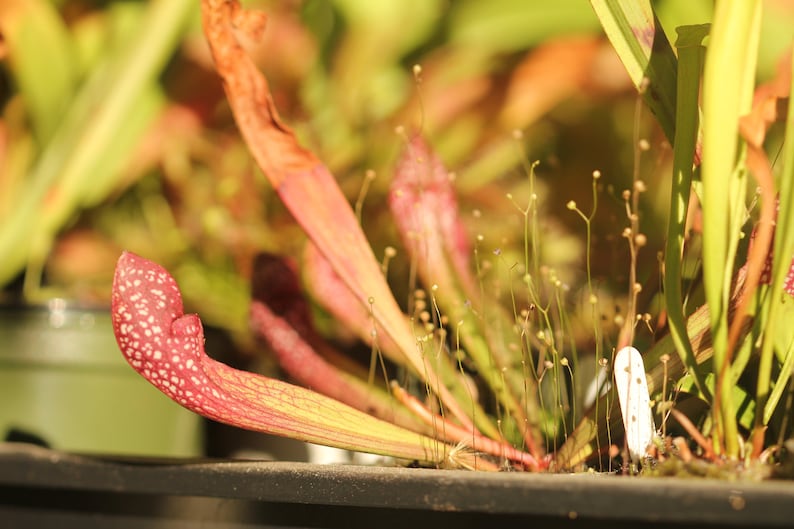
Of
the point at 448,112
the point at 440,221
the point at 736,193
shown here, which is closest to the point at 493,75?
the point at 448,112

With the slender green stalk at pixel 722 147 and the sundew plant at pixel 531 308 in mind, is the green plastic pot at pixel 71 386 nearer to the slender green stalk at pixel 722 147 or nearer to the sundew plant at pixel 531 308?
the sundew plant at pixel 531 308

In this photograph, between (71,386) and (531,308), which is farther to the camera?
(71,386)

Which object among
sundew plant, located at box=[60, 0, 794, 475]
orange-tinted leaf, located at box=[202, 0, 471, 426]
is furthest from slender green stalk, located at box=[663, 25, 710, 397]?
orange-tinted leaf, located at box=[202, 0, 471, 426]

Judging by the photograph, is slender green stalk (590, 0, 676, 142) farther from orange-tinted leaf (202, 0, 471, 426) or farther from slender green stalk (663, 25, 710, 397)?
orange-tinted leaf (202, 0, 471, 426)

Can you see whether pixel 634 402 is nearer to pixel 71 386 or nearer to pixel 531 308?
pixel 531 308

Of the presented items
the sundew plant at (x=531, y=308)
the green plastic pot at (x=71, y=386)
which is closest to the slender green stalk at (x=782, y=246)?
the sundew plant at (x=531, y=308)

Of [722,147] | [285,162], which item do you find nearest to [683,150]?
[722,147]

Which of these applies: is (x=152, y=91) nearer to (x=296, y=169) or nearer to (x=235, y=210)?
(x=235, y=210)
